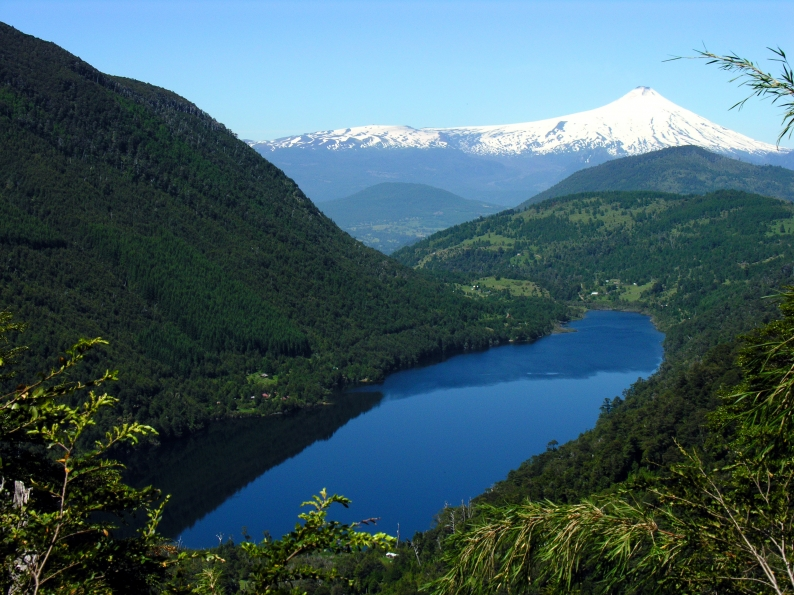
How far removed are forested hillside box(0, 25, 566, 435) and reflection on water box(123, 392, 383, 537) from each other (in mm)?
3093

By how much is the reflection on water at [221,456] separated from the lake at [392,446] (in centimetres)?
9

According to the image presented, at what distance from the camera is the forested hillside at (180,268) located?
74.1 meters

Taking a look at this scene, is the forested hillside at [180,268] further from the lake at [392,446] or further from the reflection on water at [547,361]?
the lake at [392,446]

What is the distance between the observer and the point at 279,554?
594 centimetres

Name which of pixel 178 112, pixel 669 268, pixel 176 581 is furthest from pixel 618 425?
pixel 669 268

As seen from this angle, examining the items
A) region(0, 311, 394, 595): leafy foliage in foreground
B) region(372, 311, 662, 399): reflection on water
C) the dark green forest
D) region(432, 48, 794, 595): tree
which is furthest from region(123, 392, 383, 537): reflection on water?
region(432, 48, 794, 595): tree

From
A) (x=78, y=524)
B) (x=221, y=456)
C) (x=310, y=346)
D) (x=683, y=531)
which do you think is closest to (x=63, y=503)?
(x=78, y=524)

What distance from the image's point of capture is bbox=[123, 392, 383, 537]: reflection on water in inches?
2026

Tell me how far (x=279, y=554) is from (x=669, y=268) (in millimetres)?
146592

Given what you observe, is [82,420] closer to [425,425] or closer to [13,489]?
[13,489]

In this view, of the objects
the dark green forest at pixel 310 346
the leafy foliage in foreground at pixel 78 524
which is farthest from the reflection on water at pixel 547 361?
the leafy foliage in foreground at pixel 78 524

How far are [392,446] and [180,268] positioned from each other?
4019 centimetres

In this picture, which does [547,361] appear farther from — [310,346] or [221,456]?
[221,456]

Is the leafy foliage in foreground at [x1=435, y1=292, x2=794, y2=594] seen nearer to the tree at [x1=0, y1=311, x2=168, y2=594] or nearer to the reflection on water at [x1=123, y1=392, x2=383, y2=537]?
the tree at [x1=0, y1=311, x2=168, y2=594]
